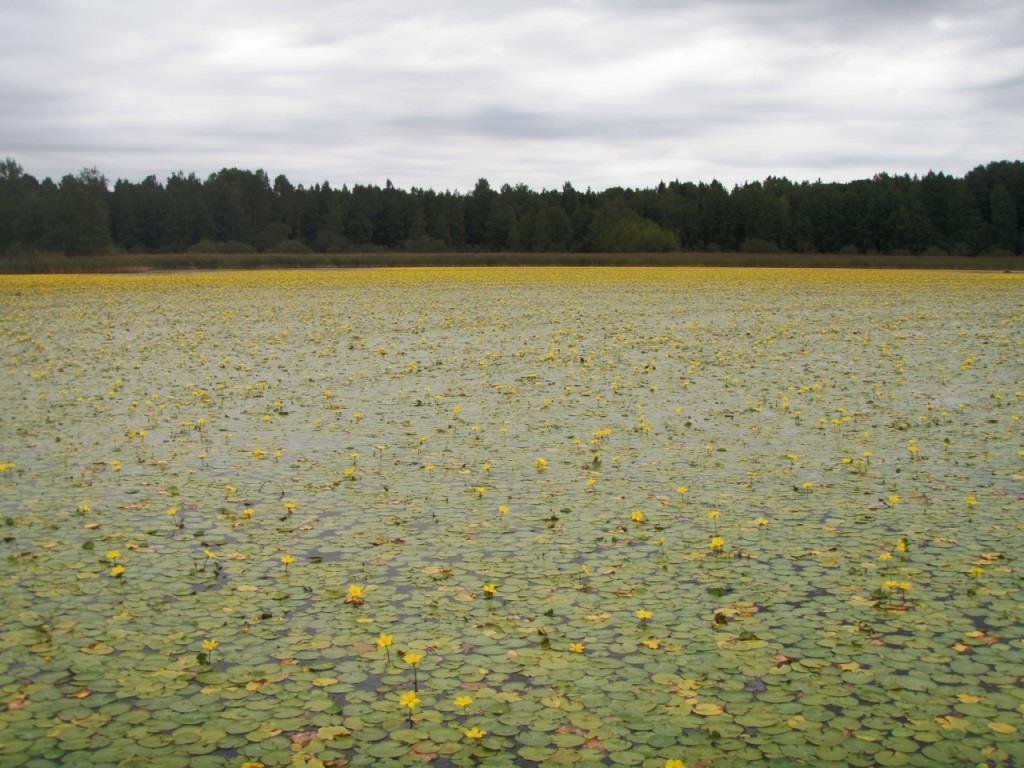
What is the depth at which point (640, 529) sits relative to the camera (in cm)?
573

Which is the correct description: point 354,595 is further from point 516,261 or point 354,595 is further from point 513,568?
point 516,261

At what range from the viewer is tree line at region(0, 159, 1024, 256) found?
8000 cm

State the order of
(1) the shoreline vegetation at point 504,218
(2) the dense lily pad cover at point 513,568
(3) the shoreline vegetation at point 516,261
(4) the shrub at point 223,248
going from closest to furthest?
(2) the dense lily pad cover at point 513,568, (3) the shoreline vegetation at point 516,261, (4) the shrub at point 223,248, (1) the shoreline vegetation at point 504,218

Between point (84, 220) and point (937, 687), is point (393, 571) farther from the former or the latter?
point (84, 220)

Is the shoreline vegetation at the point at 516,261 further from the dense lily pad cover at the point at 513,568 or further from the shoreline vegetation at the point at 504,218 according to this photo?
the dense lily pad cover at the point at 513,568

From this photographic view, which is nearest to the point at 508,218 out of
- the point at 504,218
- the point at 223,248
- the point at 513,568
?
the point at 504,218

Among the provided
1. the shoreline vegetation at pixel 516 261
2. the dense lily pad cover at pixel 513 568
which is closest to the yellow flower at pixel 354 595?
the dense lily pad cover at pixel 513 568

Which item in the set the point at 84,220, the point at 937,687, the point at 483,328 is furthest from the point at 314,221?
the point at 937,687

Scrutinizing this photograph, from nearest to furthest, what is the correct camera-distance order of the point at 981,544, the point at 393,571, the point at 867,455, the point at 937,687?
1. the point at 937,687
2. the point at 393,571
3. the point at 981,544
4. the point at 867,455

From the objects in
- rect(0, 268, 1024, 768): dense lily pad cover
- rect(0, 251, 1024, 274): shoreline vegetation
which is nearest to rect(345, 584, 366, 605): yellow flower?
rect(0, 268, 1024, 768): dense lily pad cover

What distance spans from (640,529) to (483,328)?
13396 mm

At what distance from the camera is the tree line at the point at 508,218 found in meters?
80.0

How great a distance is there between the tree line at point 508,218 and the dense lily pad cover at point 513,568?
67.3 meters

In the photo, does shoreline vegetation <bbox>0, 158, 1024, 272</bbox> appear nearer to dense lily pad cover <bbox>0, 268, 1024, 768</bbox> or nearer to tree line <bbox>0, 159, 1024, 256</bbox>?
tree line <bbox>0, 159, 1024, 256</bbox>
